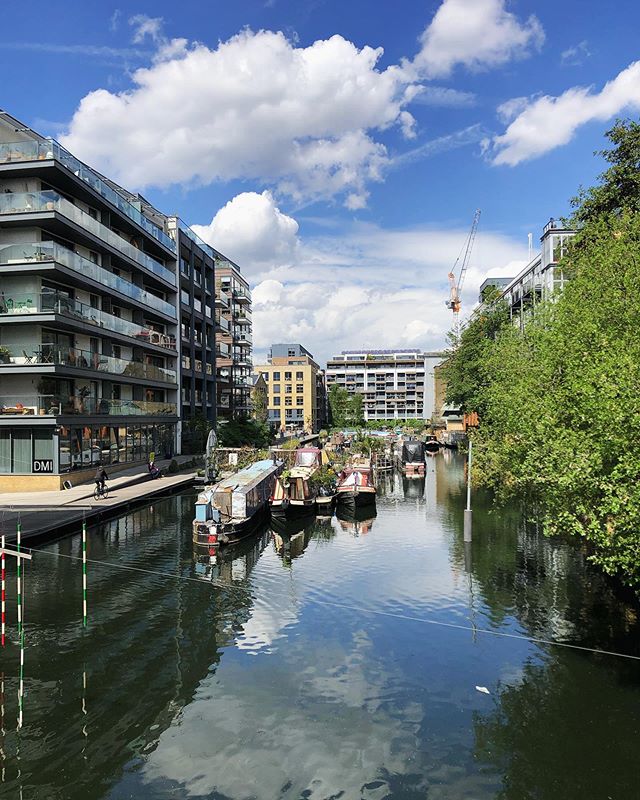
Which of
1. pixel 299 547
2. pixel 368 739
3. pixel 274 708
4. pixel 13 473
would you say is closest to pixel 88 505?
pixel 13 473

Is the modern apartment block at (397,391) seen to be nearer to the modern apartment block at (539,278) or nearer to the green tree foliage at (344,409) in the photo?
the green tree foliage at (344,409)

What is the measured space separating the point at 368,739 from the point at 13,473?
31865mm

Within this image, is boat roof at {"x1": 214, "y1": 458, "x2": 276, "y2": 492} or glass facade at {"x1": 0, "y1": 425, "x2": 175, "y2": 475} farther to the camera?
glass facade at {"x1": 0, "y1": 425, "x2": 175, "y2": 475}

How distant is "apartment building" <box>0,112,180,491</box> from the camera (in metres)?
35.7

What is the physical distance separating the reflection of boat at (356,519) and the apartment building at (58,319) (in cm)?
1799

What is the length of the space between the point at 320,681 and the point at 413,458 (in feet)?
164

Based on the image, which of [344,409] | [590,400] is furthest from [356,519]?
[344,409]

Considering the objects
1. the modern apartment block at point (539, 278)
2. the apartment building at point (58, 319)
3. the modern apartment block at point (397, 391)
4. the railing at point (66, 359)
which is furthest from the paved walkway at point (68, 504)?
the modern apartment block at point (397, 391)

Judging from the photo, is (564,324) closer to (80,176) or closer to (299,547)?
(299,547)

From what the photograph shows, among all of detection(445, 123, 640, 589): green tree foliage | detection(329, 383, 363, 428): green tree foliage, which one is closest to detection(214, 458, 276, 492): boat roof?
detection(445, 123, 640, 589): green tree foliage

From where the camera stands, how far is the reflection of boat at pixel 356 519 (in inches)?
1314

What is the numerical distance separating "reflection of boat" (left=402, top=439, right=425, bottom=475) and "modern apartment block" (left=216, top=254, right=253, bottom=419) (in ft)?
85.1

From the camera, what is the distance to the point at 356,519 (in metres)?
36.4

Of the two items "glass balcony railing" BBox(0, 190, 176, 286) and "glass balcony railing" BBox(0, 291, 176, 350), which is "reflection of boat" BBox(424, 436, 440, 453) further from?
"glass balcony railing" BBox(0, 190, 176, 286)
